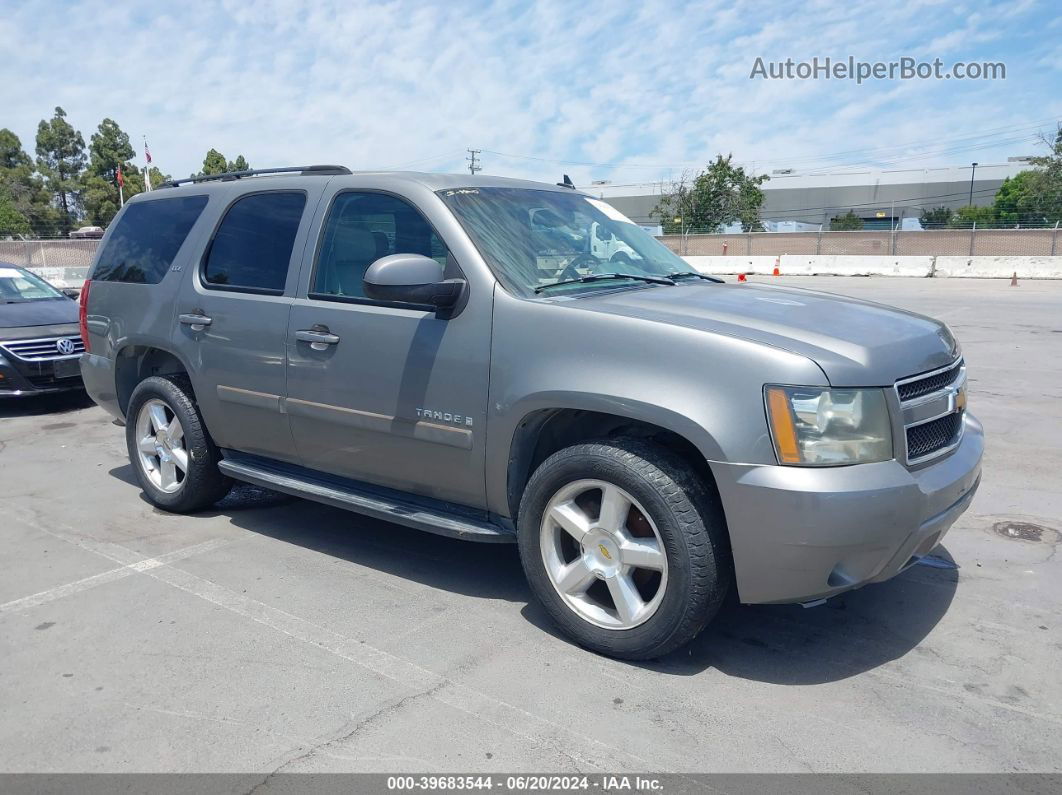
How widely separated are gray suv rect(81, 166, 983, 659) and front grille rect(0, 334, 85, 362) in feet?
13.7

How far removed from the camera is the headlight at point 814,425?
300 centimetres

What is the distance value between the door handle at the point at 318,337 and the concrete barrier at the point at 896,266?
23.1 m

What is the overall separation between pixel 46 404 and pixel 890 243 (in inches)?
1556

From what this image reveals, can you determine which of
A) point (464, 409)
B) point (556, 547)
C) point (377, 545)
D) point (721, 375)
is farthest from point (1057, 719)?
point (377, 545)

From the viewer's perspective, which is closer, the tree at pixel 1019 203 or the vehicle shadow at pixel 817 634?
the vehicle shadow at pixel 817 634

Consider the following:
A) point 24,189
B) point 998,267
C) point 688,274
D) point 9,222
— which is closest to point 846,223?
point 998,267

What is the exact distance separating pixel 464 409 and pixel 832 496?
1.55 m

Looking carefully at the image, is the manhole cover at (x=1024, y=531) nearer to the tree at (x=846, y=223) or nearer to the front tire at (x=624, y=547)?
the front tire at (x=624, y=547)

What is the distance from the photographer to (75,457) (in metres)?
7.03

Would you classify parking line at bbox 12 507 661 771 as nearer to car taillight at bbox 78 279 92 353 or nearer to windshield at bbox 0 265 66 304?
car taillight at bbox 78 279 92 353

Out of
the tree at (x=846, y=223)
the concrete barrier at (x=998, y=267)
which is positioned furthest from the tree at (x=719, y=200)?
the concrete barrier at (x=998, y=267)

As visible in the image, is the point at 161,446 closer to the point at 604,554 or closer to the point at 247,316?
the point at 247,316

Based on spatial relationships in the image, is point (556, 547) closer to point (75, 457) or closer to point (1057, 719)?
point (1057, 719)

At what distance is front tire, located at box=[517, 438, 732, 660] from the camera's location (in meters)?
3.17
